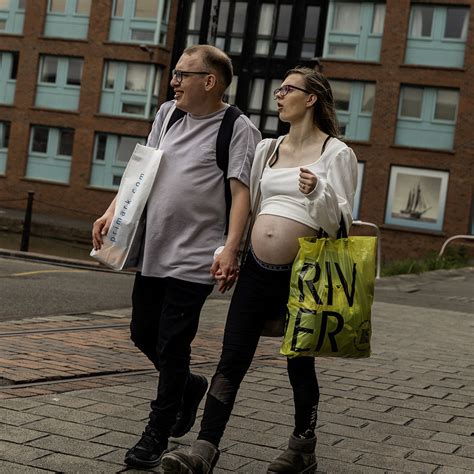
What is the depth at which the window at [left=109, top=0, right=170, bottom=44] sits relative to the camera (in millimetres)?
41156

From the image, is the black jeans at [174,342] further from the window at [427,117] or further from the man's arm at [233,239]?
the window at [427,117]

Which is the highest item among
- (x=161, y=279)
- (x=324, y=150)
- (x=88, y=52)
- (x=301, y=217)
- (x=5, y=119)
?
(x=88, y=52)

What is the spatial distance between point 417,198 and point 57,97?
15.9m

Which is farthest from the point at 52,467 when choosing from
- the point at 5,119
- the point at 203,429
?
the point at 5,119

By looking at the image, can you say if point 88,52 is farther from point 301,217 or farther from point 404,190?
point 301,217

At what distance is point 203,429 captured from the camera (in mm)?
4133

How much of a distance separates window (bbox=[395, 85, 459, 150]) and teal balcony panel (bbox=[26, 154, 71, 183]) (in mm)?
13985

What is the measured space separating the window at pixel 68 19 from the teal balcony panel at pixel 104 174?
5.49 m

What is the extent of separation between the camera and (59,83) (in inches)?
1658

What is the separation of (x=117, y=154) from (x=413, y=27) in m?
12.9

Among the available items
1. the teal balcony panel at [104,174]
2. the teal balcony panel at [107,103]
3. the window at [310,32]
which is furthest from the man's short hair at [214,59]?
the teal balcony panel at [107,103]

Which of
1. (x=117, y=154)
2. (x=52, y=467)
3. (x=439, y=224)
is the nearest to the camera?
(x=52, y=467)

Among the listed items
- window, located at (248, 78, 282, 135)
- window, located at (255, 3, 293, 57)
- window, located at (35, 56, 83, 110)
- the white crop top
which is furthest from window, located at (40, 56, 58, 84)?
the white crop top

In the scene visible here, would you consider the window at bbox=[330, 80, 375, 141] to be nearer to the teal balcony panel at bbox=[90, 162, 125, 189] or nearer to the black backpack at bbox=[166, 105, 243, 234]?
the teal balcony panel at bbox=[90, 162, 125, 189]
